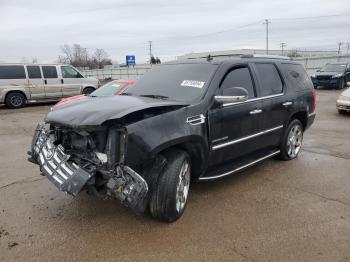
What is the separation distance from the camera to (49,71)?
1644cm

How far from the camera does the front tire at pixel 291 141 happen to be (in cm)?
600

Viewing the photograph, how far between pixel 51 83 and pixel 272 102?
13420 mm

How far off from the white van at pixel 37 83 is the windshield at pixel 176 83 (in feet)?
40.0

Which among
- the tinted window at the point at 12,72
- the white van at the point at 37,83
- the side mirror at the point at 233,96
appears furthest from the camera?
the white van at the point at 37,83

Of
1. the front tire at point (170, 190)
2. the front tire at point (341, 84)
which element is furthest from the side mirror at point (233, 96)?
the front tire at point (341, 84)

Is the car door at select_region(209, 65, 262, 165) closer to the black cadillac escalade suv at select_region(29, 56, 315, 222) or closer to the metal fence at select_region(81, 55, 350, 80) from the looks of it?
the black cadillac escalade suv at select_region(29, 56, 315, 222)

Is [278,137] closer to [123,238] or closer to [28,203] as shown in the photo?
[123,238]

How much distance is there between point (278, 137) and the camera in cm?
576

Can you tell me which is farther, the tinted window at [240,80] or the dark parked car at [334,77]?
the dark parked car at [334,77]

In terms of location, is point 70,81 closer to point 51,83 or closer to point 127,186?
point 51,83

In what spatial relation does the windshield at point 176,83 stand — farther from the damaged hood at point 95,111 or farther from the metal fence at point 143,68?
the metal fence at point 143,68

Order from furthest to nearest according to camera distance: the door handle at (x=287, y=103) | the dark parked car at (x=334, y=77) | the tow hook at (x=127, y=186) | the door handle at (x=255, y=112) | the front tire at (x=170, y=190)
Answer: the dark parked car at (x=334, y=77) → the door handle at (x=287, y=103) → the door handle at (x=255, y=112) → the front tire at (x=170, y=190) → the tow hook at (x=127, y=186)

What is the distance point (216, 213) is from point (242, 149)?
112 cm

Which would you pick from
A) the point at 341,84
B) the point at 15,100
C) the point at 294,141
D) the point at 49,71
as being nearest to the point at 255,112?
the point at 294,141
